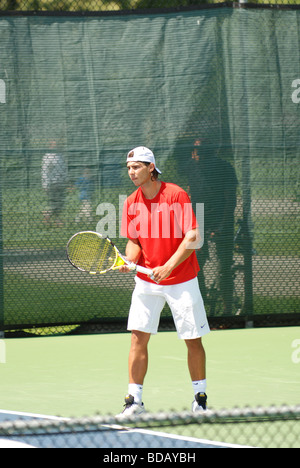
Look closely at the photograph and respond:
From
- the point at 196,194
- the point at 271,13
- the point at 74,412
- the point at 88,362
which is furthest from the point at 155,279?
the point at 271,13

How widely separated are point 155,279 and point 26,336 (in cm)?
309

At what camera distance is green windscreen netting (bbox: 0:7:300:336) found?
23.2ft

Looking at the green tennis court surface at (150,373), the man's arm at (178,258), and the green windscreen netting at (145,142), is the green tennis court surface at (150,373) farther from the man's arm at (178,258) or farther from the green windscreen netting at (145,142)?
the man's arm at (178,258)

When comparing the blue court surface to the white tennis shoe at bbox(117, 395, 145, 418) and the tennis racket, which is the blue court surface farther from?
the tennis racket

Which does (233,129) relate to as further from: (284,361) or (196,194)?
(284,361)

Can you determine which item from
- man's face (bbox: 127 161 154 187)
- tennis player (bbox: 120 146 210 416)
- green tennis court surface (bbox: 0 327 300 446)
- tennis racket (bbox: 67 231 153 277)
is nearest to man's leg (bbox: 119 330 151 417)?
tennis player (bbox: 120 146 210 416)

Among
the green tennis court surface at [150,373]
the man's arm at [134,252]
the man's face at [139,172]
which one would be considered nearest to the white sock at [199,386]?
the green tennis court surface at [150,373]

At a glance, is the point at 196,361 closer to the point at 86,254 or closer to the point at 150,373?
the point at 86,254

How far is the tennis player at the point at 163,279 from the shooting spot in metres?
4.53

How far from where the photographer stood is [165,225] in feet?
14.9

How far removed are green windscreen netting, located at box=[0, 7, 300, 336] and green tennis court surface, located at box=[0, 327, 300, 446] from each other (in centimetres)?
41

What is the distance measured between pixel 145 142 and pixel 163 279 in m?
2.85

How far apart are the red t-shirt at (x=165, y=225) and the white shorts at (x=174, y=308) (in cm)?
5

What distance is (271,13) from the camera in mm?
7324
